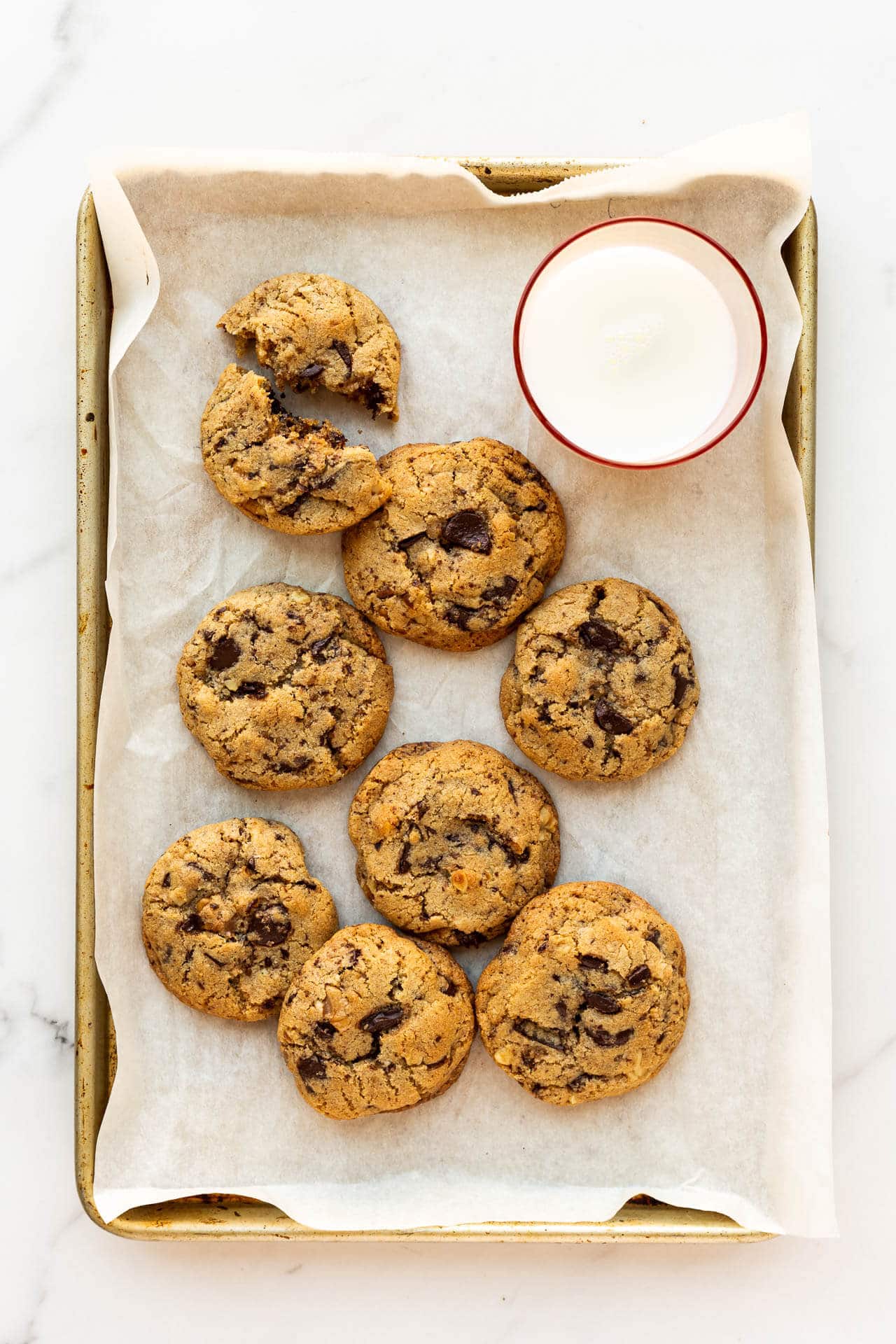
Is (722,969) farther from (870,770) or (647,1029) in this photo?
(870,770)

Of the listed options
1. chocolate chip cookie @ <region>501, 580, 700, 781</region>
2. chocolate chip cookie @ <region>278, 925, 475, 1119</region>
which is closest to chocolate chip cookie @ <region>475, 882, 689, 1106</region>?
chocolate chip cookie @ <region>278, 925, 475, 1119</region>

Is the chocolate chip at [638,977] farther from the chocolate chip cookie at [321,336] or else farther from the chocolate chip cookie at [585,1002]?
the chocolate chip cookie at [321,336]

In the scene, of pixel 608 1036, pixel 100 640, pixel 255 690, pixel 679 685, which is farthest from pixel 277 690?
pixel 608 1036

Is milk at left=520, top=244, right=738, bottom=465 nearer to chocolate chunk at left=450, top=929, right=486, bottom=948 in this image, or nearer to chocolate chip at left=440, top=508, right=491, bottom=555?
chocolate chip at left=440, top=508, right=491, bottom=555

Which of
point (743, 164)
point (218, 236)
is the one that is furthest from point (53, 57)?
point (743, 164)

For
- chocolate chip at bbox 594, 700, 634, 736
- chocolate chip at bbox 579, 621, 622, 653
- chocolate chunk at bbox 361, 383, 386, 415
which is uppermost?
chocolate chunk at bbox 361, 383, 386, 415

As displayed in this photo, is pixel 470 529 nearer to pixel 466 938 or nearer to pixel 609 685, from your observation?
pixel 609 685

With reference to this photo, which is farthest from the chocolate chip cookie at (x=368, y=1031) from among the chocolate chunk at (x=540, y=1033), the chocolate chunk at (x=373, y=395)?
the chocolate chunk at (x=373, y=395)
